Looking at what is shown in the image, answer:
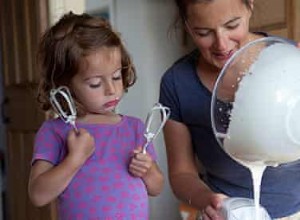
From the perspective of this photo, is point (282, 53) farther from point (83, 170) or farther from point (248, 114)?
point (83, 170)

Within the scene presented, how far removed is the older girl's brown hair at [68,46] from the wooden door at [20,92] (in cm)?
135

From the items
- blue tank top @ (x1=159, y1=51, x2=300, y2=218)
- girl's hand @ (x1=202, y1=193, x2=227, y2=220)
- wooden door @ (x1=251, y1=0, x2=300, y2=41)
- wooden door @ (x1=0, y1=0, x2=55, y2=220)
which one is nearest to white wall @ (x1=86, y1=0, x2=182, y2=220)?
wooden door @ (x1=0, y1=0, x2=55, y2=220)

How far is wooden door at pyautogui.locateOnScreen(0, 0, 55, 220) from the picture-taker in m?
2.38

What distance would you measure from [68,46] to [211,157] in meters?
0.30

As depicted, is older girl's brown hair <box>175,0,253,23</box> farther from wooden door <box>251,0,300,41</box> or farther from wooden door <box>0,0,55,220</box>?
wooden door <box>0,0,55,220</box>

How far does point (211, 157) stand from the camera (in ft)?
3.17

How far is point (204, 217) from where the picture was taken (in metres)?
0.78

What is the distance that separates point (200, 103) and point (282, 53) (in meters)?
0.26

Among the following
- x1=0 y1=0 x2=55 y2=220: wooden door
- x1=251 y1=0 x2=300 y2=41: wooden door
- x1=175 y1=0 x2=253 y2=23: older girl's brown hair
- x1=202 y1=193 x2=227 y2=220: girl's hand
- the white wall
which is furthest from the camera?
the white wall

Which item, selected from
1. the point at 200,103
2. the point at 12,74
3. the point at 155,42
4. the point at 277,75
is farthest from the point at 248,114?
the point at 12,74

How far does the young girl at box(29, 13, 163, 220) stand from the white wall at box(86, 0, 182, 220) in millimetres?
1592

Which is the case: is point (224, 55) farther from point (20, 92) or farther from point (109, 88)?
point (20, 92)

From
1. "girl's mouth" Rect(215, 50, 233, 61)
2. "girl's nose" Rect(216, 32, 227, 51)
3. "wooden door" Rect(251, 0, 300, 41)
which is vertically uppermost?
"girl's nose" Rect(216, 32, 227, 51)

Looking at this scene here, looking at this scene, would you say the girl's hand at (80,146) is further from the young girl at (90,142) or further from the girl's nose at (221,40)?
the girl's nose at (221,40)
